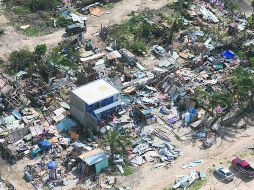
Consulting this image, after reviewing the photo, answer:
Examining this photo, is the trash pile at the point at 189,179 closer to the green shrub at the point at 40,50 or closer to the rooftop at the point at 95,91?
the rooftop at the point at 95,91

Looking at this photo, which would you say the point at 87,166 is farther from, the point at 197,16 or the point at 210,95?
the point at 197,16

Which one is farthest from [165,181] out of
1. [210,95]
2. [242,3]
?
[242,3]

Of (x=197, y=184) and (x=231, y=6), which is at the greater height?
(x=231, y=6)

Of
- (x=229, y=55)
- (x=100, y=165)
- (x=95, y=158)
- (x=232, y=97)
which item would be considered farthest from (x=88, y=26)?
(x=100, y=165)

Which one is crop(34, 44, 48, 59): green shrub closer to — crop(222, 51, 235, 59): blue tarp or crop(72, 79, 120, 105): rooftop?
crop(72, 79, 120, 105): rooftop

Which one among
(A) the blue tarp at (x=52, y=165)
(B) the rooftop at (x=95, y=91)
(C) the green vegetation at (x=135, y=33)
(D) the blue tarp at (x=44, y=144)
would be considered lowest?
(A) the blue tarp at (x=52, y=165)

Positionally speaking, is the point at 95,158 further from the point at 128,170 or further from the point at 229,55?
the point at 229,55

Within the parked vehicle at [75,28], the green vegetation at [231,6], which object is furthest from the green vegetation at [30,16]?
the green vegetation at [231,6]
